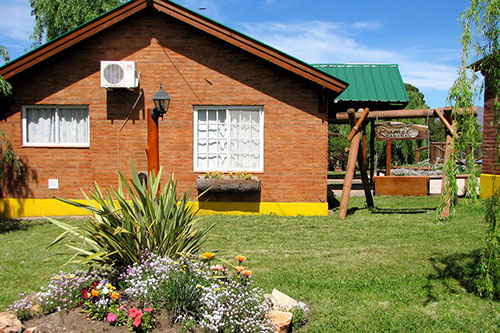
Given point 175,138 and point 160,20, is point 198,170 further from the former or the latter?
point 160,20

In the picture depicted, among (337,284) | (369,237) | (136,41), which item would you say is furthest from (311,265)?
(136,41)

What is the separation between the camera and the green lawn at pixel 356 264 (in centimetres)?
470

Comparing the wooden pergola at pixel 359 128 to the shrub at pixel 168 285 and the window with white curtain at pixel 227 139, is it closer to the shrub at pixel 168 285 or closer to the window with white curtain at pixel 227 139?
the window with white curtain at pixel 227 139

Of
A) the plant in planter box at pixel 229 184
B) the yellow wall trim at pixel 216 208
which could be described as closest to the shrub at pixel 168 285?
the plant in planter box at pixel 229 184

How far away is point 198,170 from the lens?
11047mm

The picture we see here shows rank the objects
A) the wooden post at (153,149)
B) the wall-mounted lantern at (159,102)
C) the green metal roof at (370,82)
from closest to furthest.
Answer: the wooden post at (153,149) < the wall-mounted lantern at (159,102) < the green metal roof at (370,82)

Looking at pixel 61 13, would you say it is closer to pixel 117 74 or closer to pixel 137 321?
pixel 117 74

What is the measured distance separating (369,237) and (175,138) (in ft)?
17.7

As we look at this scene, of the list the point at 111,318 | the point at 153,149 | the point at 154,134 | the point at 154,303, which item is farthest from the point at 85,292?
the point at 154,134

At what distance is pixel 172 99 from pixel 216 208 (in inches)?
119

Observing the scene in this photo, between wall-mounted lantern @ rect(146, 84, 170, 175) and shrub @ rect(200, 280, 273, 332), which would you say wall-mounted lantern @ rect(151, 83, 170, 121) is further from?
shrub @ rect(200, 280, 273, 332)

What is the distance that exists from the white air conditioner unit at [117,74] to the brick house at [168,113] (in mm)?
429

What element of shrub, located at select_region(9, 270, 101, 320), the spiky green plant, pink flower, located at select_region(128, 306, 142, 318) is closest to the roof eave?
the spiky green plant

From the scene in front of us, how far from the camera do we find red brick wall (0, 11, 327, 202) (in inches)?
428
